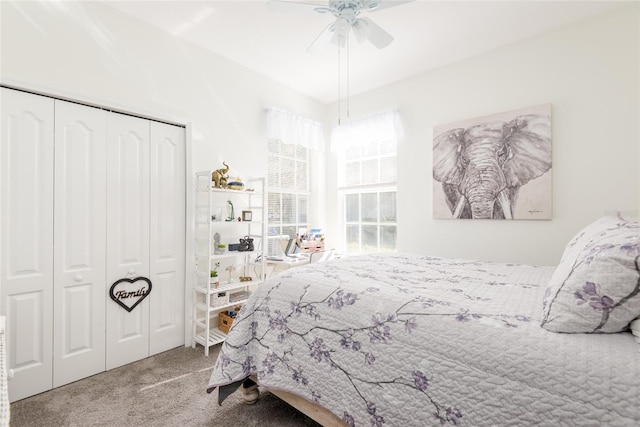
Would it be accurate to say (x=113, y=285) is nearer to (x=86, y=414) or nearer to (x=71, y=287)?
(x=71, y=287)

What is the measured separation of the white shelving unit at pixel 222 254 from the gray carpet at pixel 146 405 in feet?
1.72

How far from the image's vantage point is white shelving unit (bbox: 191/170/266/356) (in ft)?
8.79

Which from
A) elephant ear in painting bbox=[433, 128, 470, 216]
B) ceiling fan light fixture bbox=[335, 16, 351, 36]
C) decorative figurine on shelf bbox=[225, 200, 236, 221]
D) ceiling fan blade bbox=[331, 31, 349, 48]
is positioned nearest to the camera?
ceiling fan light fixture bbox=[335, 16, 351, 36]

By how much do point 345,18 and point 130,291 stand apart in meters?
2.50

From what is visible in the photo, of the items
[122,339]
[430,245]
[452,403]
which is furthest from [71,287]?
[430,245]

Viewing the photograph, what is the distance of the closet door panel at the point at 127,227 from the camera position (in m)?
2.32

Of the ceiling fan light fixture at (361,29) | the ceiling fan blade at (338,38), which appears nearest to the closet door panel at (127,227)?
the ceiling fan blade at (338,38)

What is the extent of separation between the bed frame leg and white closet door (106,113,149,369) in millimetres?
1161

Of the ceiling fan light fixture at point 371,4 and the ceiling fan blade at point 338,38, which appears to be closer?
the ceiling fan light fixture at point 371,4

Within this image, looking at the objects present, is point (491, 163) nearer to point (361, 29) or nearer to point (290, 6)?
A: point (361, 29)

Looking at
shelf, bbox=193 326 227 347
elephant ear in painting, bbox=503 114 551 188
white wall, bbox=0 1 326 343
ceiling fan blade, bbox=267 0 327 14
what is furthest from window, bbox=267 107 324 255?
elephant ear in painting, bbox=503 114 551 188

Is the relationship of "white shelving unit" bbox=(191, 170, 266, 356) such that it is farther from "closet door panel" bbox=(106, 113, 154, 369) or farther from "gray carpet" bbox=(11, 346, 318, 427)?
"gray carpet" bbox=(11, 346, 318, 427)

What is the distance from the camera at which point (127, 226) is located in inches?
94.6

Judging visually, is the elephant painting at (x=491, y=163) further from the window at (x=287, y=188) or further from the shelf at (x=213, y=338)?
the shelf at (x=213, y=338)
